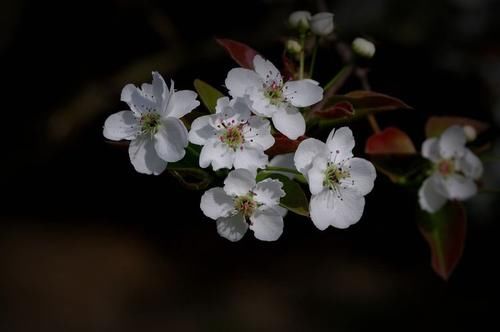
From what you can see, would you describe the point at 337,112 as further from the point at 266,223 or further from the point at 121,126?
the point at 121,126

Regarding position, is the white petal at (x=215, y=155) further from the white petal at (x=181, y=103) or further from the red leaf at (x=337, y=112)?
the red leaf at (x=337, y=112)

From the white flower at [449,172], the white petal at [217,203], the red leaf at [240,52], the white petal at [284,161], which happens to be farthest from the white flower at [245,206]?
the white flower at [449,172]

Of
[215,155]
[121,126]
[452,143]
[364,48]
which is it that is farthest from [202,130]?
[452,143]

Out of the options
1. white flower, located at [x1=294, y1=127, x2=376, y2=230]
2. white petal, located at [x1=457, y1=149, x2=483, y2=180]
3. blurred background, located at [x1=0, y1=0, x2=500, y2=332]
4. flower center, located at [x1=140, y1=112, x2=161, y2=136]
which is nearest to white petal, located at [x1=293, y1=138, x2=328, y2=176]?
white flower, located at [x1=294, y1=127, x2=376, y2=230]

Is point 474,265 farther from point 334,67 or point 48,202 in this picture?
point 48,202

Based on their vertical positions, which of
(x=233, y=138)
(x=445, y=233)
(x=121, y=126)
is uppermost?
(x=121, y=126)

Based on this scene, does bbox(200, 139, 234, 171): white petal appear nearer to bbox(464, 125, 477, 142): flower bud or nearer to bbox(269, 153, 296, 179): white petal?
bbox(269, 153, 296, 179): white petal

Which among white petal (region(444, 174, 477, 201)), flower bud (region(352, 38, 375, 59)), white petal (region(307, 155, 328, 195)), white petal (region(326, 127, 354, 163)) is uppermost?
flower bud (region(352, 38, 375, 59))
